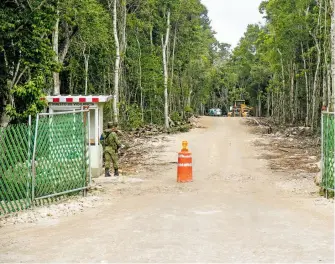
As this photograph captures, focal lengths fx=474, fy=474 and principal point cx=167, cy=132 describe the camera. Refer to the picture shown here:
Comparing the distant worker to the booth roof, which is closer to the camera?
the booth roof

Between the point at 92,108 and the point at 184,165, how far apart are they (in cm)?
333

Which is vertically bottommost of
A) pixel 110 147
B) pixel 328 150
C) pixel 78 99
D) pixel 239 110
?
pixel 110 147

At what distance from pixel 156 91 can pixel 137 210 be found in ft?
96.4

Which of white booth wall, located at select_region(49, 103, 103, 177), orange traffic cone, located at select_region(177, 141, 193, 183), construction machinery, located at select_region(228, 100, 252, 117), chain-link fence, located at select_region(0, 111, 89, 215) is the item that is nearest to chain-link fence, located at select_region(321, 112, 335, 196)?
orange traffic cone, located at select_region(177, 141, 193, 183)

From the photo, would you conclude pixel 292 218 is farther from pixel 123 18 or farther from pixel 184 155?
pixel 123 18

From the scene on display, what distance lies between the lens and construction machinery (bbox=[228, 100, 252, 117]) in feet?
248

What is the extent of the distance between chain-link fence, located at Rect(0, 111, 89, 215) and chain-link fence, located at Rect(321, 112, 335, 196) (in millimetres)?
5516

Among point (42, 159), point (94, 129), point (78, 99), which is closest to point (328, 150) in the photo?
point (42, 159)

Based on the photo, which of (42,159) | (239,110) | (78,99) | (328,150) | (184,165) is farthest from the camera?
(239,110)

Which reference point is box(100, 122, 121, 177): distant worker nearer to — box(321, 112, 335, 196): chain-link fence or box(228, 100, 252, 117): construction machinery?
box(321, 112, 335, 196): chain-link fence

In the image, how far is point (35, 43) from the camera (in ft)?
44.6

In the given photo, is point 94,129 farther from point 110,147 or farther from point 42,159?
point 42,159

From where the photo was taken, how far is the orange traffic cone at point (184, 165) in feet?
44.8

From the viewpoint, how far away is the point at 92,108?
47.4 feet
